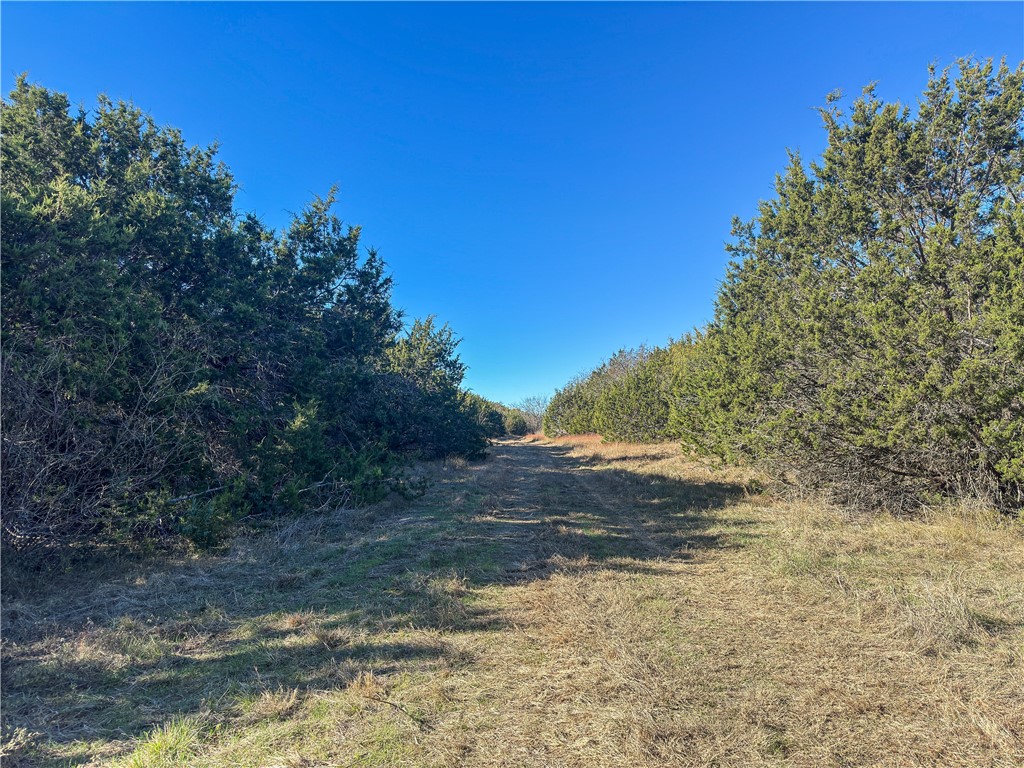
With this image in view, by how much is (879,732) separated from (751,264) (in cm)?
1475

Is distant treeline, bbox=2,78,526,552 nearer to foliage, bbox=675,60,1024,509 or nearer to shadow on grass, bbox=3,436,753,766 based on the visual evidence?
shadow on grass, bbox=3,436,753,766

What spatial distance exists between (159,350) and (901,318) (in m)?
12.0

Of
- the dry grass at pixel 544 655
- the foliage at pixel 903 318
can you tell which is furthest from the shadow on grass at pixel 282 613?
the foliage at pixel 903 318

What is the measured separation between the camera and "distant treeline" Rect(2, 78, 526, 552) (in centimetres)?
591

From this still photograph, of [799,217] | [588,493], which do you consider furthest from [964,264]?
[588,493]

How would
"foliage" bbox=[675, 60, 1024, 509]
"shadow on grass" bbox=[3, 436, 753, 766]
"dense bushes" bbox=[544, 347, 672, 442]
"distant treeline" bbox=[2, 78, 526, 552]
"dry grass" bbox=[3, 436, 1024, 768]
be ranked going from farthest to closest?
"dense bushes" bbox=[544, 347, 672, 442] → "foliage" bbox=[675, 60, 1024, 509] → "distant treeline" bbox=[2, 78, 526, 552] → "shadow on grass" bbox=[3, 436, 753, 766] → "dry grass" bbox=[3, 436, 1024, 768]

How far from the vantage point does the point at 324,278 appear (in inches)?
504

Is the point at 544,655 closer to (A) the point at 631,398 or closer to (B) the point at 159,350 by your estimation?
(B) the point at 159,350

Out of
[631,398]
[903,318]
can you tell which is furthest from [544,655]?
[631,398]

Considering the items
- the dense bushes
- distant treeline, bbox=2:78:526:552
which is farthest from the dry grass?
the dense bushes

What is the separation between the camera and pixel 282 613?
5074 millimetres

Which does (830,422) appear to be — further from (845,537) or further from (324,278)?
(324,278)

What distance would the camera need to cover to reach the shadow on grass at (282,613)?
135 inches

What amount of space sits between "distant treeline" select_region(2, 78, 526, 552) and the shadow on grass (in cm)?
96
